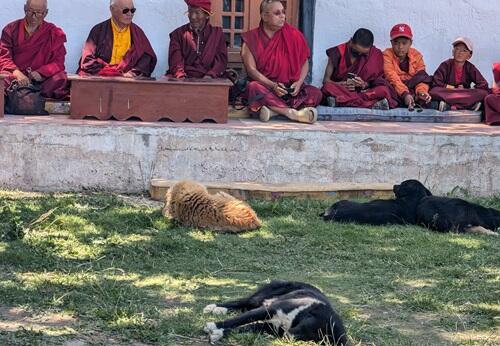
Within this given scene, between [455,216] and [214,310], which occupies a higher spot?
[455,216]

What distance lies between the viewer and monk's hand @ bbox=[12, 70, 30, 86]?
10.2 metres

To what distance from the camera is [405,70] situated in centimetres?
1173

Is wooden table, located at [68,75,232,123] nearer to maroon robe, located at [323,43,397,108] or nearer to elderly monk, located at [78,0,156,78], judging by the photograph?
elderly monk, located at [78,0,156,78]

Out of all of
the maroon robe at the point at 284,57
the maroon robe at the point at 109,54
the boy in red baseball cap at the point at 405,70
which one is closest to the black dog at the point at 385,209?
the maroon robe at the point at 284,57

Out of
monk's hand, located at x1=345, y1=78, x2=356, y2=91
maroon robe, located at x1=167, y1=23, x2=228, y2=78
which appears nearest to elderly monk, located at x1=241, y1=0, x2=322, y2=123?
maroon robe, located at x1=167, y1=23, x2=228, y2=78

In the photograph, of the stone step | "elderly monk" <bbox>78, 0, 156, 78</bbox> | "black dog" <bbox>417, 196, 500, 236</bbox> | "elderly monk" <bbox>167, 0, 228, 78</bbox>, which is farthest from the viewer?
"elderly monk" <bbox>167, 0, 228, 78</bbox>

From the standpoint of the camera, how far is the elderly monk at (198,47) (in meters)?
10.9

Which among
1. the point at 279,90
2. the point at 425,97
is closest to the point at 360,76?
the point at 425,97

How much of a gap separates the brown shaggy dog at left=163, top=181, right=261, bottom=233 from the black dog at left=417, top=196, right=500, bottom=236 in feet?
4.67

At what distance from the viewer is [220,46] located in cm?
1105

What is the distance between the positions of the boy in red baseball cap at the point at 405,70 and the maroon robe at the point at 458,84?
0.13m

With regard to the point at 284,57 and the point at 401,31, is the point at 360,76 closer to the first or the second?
the point at 401,31

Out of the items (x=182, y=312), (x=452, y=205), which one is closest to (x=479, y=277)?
(x=452, y=205)

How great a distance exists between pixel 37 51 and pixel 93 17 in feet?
3.02
